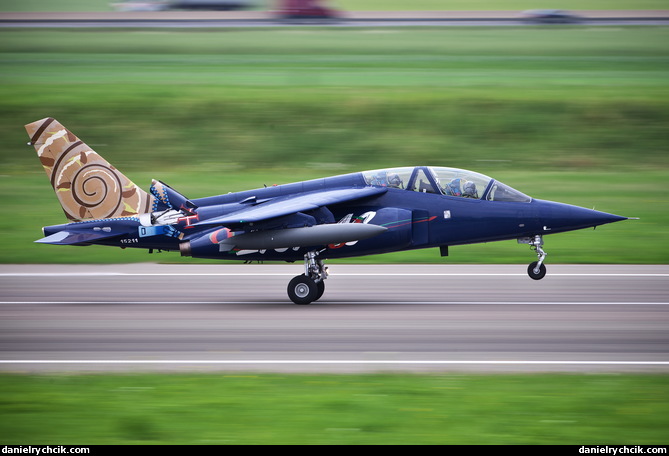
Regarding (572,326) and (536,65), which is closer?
(572,326)

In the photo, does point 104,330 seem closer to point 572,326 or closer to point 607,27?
point 572,326

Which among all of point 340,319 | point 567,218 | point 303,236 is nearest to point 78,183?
point 303,236

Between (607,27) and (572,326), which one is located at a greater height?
(607,27)

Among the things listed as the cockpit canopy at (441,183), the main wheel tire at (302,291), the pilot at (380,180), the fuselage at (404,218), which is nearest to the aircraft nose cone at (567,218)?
the fuselage at (404,218)

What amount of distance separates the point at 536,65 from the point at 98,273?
27.4 m

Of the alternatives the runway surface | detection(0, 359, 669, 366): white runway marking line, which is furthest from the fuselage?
detection(0, 359, 669, 366): white runway marking line

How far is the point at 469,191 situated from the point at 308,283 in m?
3.83

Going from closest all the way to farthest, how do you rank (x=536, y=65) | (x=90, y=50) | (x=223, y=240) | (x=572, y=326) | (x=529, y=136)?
(x=572, y=326), (x=223, y=240), (x=529, y=136), (x=536, y=65), (x=90, y=50)

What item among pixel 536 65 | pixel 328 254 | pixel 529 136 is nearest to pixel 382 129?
pixel 529 136

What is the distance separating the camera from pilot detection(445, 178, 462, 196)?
17.1 metres

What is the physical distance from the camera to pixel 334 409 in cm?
1005

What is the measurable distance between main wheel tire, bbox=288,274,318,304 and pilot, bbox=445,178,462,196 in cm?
337

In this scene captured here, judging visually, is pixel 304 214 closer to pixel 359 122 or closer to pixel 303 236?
pixel 303 236

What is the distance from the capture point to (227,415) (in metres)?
9.84
